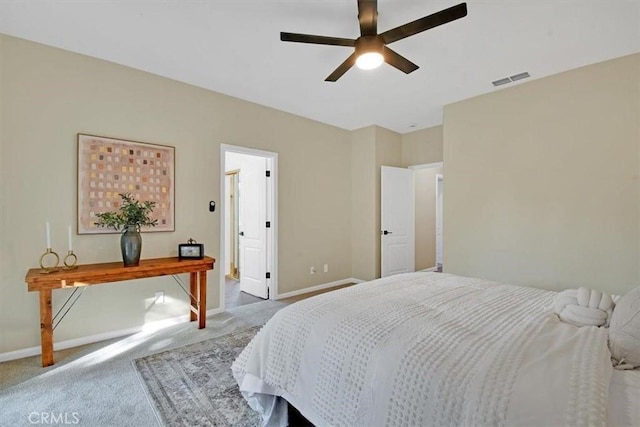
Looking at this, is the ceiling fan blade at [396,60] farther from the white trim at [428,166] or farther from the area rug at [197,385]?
the white trim at [428,166]

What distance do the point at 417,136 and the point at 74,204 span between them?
4998mm

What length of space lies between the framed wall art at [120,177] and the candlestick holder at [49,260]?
0.92ft

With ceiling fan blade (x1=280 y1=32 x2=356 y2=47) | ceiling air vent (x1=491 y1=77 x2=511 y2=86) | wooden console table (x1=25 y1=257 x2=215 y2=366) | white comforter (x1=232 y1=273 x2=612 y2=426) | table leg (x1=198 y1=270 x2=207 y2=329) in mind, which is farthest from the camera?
ceiling air vent (x1=491 y1=77 x2=511 y2=86)

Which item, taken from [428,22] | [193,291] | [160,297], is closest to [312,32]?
[428,22]

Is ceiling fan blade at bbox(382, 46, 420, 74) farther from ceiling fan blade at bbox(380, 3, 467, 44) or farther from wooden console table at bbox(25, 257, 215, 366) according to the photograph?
wooden console table at bbox(25, 257, 215, 366)

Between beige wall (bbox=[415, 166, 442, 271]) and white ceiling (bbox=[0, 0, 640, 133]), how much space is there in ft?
8.35

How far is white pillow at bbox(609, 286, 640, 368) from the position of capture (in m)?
1.08

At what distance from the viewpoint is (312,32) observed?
2469 millimetres

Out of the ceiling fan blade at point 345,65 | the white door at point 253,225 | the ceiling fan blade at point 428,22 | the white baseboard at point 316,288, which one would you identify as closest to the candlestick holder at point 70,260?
the white door at point 253,225

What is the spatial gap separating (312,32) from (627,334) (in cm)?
272

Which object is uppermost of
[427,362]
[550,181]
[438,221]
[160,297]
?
[550,181]

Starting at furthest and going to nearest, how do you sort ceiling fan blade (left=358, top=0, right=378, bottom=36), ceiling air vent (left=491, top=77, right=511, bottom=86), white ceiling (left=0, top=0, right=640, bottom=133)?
1. ceiling air vent (left=491, top=77, right=511, bottom=86)
2. white ceiling (left=0, top=0, right=640, bottom=133)
3. ceiling fan blade (left=358, top=0, right=378, bottom=36)

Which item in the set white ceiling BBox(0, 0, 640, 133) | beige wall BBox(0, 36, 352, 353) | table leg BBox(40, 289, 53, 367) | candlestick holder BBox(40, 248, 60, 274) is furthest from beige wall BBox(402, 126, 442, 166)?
table leg BBox(40, 289, 53, 367)

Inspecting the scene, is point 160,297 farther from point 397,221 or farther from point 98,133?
point 397,221
